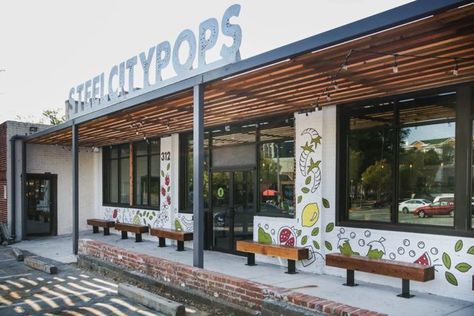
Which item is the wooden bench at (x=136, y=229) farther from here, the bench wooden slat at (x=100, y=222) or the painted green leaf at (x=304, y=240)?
the painted green leaf at (x=304, y=240)

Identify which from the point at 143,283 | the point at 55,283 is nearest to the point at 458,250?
the point at 143,283

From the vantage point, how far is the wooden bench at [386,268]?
5754 millimetres

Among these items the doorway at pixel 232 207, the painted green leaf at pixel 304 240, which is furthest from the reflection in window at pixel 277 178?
the painted green leaf at pixel 304 240

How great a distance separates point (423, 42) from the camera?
171 inches

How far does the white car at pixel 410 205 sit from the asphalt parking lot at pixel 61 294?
13.0ft

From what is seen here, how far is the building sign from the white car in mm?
3465

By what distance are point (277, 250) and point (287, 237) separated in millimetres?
595

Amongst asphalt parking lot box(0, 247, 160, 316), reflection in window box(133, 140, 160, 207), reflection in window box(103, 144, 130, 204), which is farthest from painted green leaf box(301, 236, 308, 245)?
reflection in window box(103, 144, 130, 204)

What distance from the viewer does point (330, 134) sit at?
7625mm

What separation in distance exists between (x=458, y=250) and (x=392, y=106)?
2.36m

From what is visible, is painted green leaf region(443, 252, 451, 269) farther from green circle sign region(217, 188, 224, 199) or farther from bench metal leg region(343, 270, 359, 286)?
green circle sign region(217, 188, 224, 199)

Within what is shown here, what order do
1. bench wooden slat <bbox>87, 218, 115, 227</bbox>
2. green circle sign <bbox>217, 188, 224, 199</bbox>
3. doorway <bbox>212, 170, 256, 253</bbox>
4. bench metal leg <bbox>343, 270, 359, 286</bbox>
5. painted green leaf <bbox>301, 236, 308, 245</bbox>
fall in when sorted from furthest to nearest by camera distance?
bench wooden slat <bbox>87, 218, 115, 227</bbox> < green circle sign <bbox>217, 188, 224, 199</bbox> < doorway <bbox>212, 170, 256, 253</bbox> < painted green leaf <bbox>301, 236, 308, 245</bbox> < bench metal leg <bbox>343, 270, 359, 286</bbox>

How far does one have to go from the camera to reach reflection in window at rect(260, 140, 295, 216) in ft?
27.8

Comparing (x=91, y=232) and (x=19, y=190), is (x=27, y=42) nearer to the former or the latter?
(x=19, y=190)
